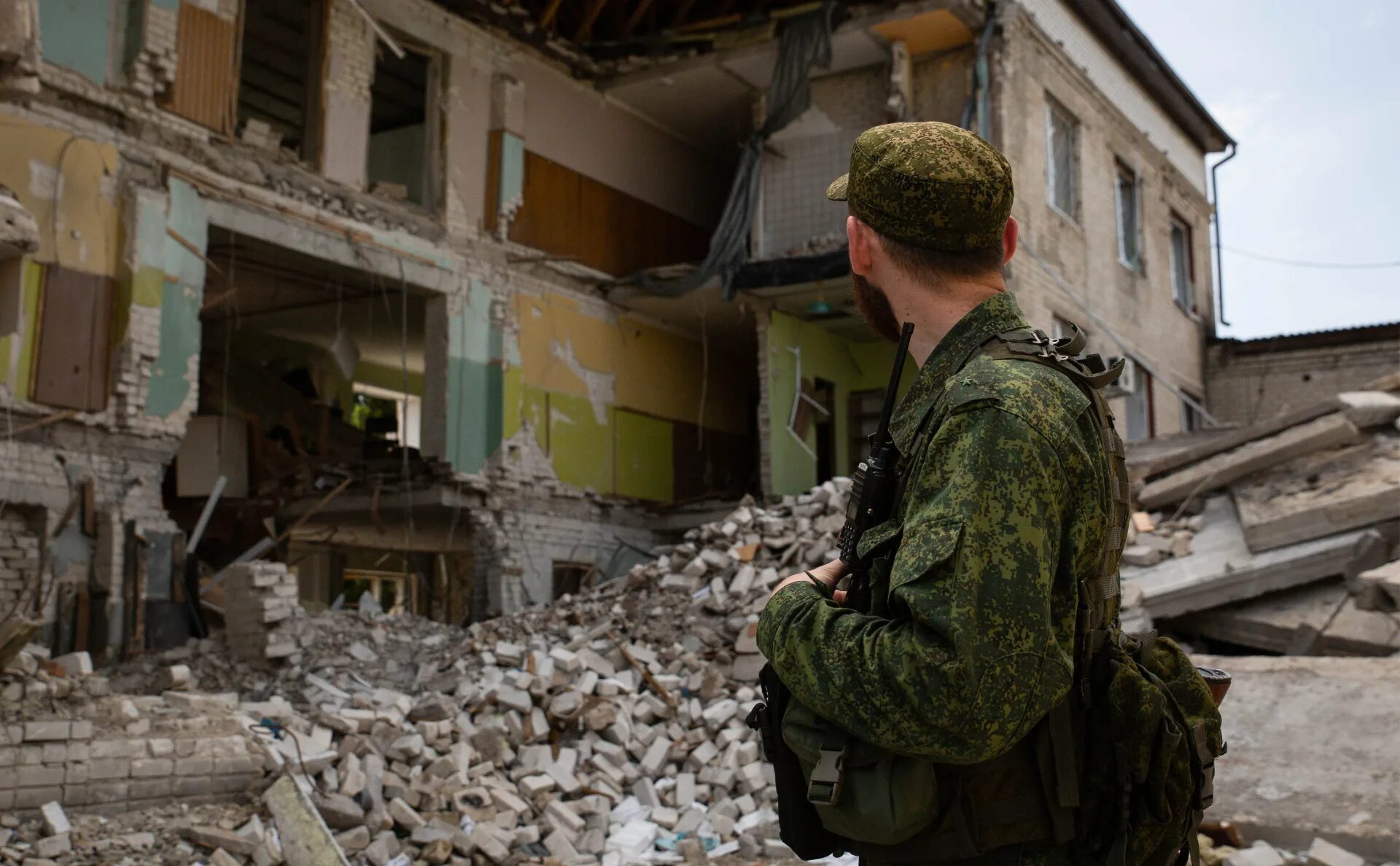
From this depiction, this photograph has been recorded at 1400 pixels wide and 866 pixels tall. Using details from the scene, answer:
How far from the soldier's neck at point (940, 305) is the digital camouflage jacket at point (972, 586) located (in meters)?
0.13

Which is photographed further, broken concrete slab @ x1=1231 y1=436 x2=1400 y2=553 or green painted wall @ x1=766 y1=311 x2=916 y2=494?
green painted wall @ x1=766 y1=311 x2=916 y2=494

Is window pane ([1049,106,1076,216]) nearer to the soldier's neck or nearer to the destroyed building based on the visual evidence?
the destroyed building

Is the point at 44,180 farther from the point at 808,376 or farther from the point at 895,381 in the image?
the point at 895,381

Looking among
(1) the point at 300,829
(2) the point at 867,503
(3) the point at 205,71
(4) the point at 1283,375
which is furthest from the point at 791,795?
(4) the point at 1283,375

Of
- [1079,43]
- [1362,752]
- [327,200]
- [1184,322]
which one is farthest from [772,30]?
[1362,752]

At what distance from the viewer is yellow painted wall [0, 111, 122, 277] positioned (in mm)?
10656

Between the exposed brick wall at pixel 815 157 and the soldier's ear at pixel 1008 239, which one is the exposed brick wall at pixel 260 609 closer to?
the exposed brick wall at pixel 815 157

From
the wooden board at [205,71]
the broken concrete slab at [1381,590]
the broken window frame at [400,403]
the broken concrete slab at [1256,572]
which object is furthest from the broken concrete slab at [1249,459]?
the broken window frame at [400,403]

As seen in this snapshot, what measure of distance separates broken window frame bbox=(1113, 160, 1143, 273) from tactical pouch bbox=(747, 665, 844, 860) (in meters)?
17.8

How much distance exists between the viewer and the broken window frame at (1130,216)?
18.4m

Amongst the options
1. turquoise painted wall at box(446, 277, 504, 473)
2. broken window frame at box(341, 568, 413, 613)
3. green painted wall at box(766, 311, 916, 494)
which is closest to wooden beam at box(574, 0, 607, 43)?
turquoise painted wall at box(446, 277, 504, 473)

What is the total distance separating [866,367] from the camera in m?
17.6

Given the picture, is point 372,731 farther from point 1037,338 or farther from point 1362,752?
point 1037,338

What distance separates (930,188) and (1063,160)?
15887 mm
